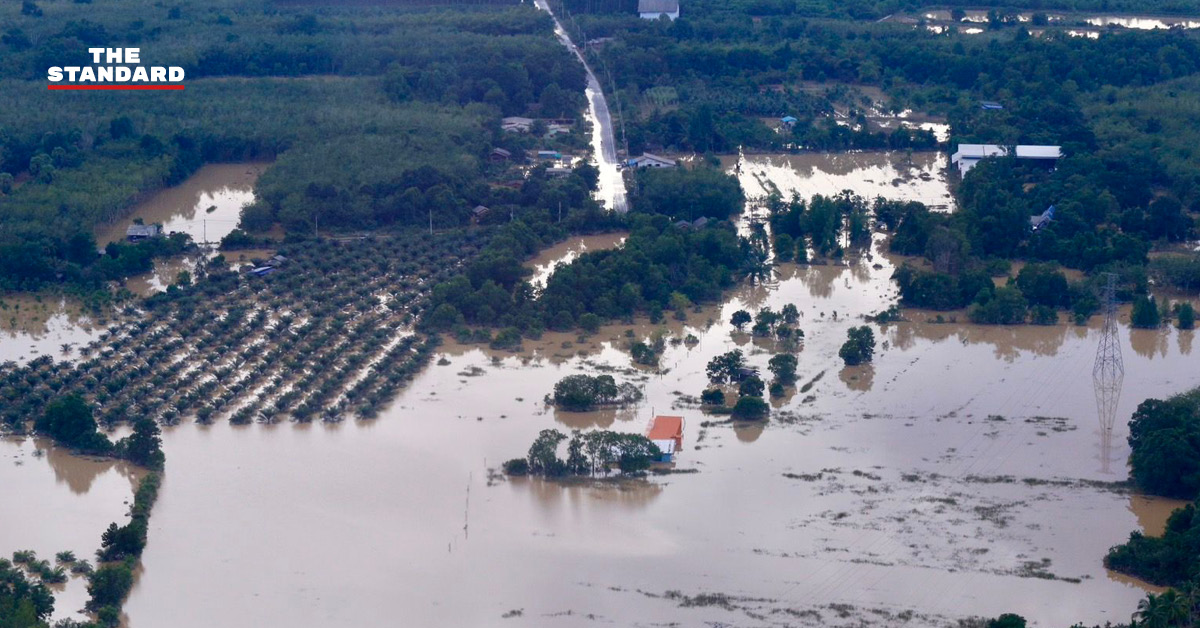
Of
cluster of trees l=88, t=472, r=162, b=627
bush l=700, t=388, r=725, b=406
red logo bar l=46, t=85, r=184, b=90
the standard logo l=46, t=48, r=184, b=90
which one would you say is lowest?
cluster of trees l=88, t=472, r=162, b=627

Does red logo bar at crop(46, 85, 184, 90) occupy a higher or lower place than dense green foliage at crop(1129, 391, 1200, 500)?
higher

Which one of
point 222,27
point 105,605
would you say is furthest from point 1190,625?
point 222,27

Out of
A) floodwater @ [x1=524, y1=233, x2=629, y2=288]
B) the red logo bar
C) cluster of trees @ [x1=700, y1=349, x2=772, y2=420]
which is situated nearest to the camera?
cluster of trees @ [x1=700, y1=349, x2=772, y2=420]

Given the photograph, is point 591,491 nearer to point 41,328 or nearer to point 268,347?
point 268,347

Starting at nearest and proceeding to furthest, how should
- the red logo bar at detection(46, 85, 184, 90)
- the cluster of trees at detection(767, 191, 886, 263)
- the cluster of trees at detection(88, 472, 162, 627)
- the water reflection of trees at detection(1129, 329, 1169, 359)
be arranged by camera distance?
the cluster of trees at detection(88, 472, 162, 627) < the water reflection of trees at detection(1129, 329, 1169, 359) < the cluster of trees at detection(767, 191, 886, 263) < the red logo bar at detection(46, 85, 184, 90)

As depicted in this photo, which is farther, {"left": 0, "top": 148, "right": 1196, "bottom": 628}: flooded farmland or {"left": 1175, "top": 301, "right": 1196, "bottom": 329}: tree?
{"left": 1175, "top": 301, "right": 1196, "bottom": 329}: tree

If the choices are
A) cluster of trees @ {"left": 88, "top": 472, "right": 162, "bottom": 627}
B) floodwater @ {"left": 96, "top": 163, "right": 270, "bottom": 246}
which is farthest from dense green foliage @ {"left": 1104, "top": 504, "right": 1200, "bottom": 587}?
floodwater @ {"left": 96, "top": 163, "right": 270, "bottom": 246}

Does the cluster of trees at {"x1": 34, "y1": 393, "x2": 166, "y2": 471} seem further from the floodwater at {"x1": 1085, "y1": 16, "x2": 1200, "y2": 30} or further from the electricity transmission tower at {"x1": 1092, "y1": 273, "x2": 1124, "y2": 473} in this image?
the floodwater at {"x1": 1085, "y1": 16, "x2": 1200, "y2": 30}
